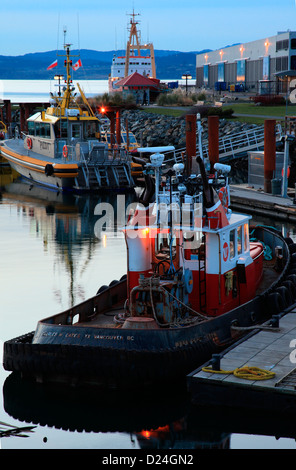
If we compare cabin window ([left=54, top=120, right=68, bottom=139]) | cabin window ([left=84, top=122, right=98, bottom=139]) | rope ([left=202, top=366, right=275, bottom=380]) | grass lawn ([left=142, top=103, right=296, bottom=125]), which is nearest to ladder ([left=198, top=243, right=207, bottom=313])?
rope ([left=202, top=366, right=275, bottom=380])

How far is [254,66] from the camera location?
92.5m

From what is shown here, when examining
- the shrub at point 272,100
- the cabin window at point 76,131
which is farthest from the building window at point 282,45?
the cabin window at point 76,131

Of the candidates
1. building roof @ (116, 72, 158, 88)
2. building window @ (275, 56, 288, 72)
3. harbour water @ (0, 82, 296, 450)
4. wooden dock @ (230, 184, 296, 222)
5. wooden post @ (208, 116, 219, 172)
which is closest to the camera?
harbour water @ (0, 82, 296, 450)

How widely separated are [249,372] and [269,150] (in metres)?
22.3

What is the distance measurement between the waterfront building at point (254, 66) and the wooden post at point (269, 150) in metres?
38.5

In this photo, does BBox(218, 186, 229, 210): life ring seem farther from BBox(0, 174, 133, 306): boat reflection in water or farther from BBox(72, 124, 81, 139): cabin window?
BBox(72, 124, 81, 139): cabin window

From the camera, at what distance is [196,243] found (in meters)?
15.8

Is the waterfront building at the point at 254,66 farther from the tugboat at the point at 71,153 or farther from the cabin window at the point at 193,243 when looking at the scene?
the cabin window at the point at 193,243

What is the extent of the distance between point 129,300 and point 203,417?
3128 mm

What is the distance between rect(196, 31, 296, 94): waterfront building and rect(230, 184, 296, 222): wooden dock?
1529 inches

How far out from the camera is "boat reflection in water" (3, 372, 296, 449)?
12953 mm

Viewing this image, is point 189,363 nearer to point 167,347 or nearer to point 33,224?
point 167,347
